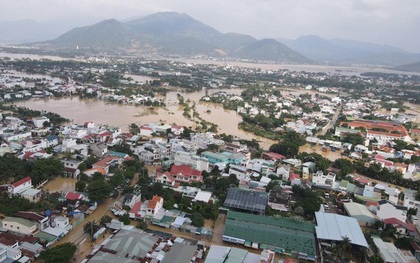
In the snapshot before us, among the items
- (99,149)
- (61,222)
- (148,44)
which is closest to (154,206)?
(61,222)

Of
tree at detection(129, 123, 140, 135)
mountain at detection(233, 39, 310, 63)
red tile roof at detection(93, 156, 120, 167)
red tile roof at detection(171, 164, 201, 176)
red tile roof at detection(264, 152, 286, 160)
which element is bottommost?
tree at detection(129, 123, 140, 135)

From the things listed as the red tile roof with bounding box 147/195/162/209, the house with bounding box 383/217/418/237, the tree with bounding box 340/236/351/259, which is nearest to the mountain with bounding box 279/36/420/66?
the house with bounding box 383/217/418/237

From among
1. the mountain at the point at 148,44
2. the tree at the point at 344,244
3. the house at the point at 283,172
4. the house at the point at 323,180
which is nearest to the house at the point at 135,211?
the tree at the point at 344,244

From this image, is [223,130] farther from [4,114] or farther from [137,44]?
[137,44]

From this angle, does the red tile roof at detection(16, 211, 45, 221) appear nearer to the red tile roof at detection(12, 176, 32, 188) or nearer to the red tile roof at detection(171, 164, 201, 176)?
the red tile roof at detection(12, 176, 32, 188)

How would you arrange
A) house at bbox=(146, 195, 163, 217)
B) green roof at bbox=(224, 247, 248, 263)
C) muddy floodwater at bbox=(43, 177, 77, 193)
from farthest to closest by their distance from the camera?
1. muddy floodwater at bbox=(43, 177, 77, 193)
2. house at bbox=(146, 195, 163, 217)
3. green roof at bbox=(224, 247, 248, 263)

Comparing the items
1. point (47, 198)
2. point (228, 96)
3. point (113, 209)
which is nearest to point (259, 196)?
point (113, 209)

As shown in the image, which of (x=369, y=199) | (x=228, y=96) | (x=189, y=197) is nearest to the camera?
(x=189, y=197)
